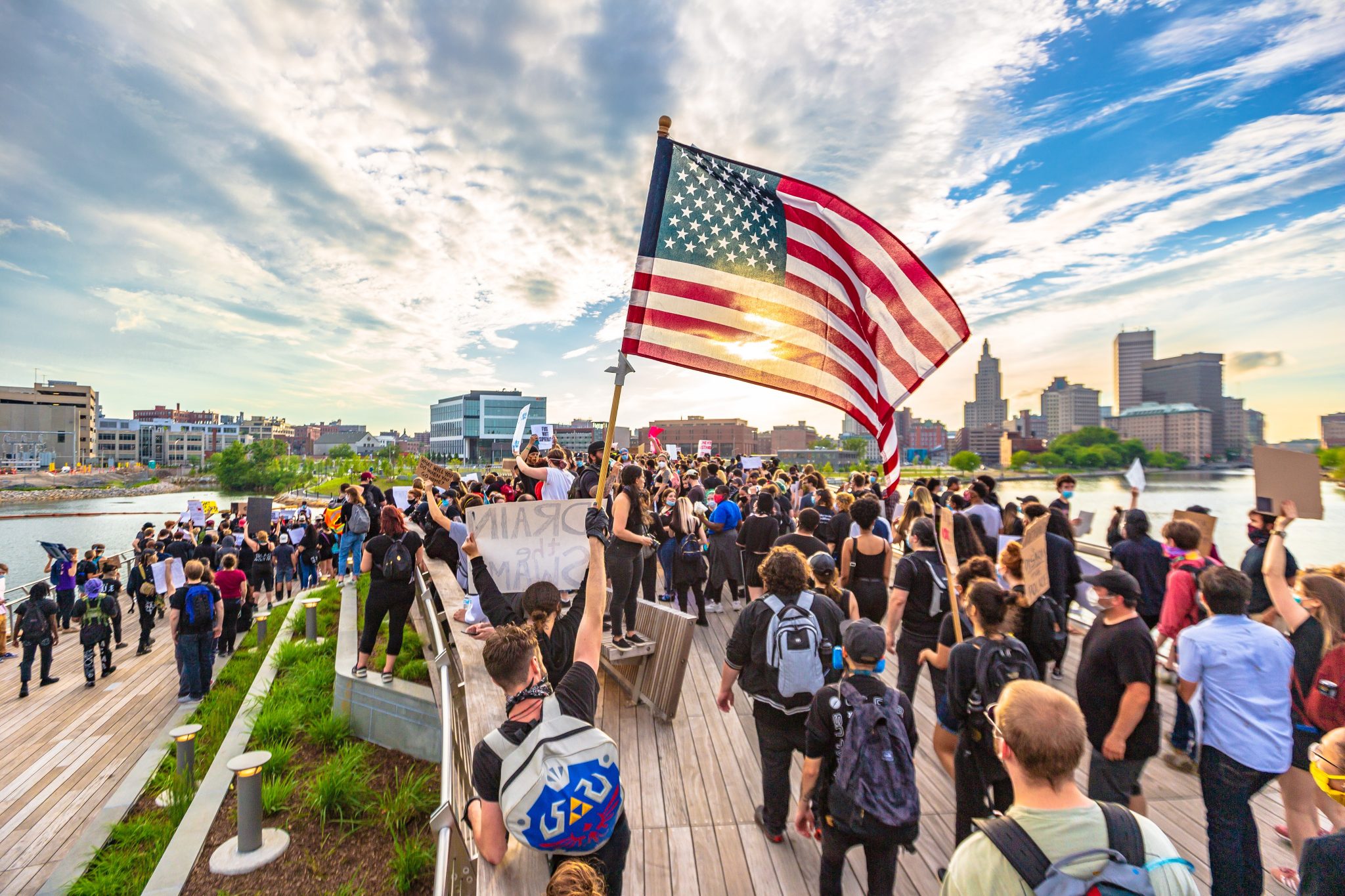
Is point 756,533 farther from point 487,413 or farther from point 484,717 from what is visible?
point 487,413

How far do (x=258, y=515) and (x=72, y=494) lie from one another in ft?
461

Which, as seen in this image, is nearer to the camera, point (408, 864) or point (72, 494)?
point (408, 864)

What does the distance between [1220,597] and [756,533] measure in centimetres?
511

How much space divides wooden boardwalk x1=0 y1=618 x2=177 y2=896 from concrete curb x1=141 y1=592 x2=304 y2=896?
188 centimetres

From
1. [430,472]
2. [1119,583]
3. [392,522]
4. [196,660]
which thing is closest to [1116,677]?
[1119,583]

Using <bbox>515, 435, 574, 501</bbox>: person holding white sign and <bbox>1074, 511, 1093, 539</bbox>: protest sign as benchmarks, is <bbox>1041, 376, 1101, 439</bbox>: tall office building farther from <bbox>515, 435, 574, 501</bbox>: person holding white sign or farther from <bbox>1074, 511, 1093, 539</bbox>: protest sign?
<bbox>515, 435, 574, 501</bbox>: person holding white sign

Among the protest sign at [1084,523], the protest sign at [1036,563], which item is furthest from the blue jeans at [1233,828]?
the protest sign at [1084,523]

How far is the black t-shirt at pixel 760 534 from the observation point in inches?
314

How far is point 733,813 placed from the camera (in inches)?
174

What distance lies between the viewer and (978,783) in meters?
3.34

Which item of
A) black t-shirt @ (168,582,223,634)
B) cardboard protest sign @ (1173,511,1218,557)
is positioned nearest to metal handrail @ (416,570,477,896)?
black t-shirt @ (168,582,223,634)

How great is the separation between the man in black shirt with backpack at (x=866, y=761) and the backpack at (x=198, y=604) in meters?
10.5

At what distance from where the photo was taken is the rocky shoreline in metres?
107

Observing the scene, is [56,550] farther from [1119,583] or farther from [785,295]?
[1119,583]
